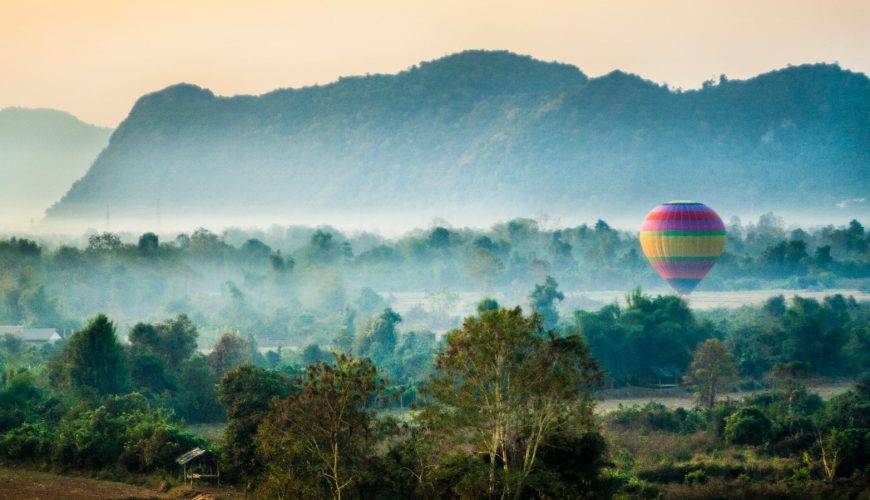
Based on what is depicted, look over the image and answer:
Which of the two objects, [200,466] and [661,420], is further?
[661,420]

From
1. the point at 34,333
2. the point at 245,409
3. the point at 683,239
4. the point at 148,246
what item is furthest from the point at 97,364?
the point at 148,246

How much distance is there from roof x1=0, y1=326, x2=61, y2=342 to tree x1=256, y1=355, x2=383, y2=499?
159 feet

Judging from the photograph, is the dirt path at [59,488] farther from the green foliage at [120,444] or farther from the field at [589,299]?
the field at [589,299]

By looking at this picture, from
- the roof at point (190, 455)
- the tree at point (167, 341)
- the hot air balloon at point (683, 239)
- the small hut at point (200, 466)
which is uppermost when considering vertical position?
the hot air balloon at point (683, 239)

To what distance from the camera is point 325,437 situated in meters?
28.9

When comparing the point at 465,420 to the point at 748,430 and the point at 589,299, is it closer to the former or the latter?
the point at 748,430

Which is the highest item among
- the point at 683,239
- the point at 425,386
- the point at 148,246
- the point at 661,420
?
the point at 148,246

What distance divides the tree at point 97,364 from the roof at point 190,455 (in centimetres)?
1621

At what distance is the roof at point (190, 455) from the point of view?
107 feet

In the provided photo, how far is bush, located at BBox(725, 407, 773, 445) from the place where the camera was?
132ft

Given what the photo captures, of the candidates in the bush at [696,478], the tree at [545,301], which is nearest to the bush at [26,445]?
the bush at [696,478]

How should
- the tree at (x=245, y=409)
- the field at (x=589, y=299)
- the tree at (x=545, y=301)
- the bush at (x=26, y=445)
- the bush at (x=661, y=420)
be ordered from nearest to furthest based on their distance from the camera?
1. the tree at (x=245, y=409)
2. the bush at (x=26, y=445)
3. the bush at (x=661, y=420)
4. the tree at (x=545, y=301)
5. the field at (x=589, y=299)

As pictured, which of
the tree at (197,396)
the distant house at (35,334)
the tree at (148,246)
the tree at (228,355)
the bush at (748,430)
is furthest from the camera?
the tree at (148,246)

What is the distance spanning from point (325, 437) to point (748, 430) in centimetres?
1743
